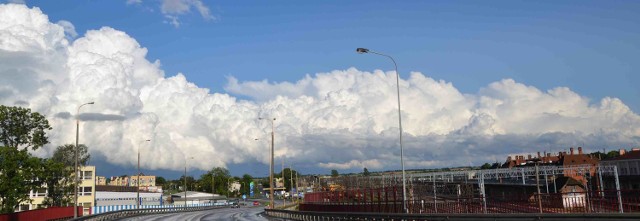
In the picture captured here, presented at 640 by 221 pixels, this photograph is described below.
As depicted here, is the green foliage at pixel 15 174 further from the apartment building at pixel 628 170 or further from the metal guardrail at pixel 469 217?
the apartment building at pixel 628 170

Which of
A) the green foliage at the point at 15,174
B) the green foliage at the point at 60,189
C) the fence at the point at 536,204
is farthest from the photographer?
the green foliage at the point at 60,189

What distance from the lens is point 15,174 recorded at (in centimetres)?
6394

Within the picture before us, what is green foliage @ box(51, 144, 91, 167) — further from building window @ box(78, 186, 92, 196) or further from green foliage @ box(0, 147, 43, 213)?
green foliage @ box(0, 147, 43, 213)

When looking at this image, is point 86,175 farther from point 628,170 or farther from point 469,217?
point 628,170

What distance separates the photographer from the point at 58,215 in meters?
62.3

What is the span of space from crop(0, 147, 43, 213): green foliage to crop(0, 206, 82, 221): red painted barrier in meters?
5.18

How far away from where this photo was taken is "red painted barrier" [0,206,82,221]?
46297 mm

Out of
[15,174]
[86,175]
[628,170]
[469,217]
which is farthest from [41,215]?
[628,170]

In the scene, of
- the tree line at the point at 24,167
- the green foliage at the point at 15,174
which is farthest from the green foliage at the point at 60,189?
the green foliage at the point at 15,174

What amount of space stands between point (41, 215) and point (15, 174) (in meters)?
10.4

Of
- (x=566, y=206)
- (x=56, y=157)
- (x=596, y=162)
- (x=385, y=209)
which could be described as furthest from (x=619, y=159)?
(x=56, y=157)

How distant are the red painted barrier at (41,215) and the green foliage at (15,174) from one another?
518cm

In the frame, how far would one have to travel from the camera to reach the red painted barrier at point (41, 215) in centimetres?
4630

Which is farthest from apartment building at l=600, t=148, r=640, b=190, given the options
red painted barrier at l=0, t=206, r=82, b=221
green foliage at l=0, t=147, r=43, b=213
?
green foliage at l=0, t=147, r=43, b=213
